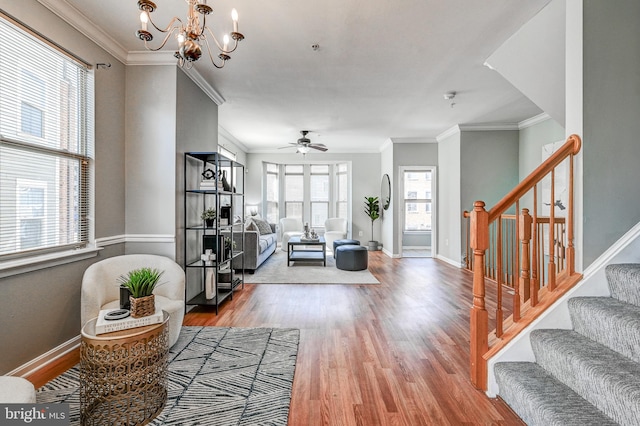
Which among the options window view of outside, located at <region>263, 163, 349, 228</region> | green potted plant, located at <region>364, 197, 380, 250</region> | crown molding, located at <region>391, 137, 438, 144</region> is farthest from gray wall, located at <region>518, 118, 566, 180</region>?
window view of outside, located at <region>263, 163, 349, 228</region>

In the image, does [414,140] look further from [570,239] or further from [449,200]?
[570,239]

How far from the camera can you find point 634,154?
188 cm

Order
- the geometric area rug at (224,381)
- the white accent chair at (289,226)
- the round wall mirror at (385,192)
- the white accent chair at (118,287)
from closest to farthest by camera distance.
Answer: the geometric area rug at (224,381), the white accent chair at (118,287), the round wall mirror at (385,192), the white accent chair at (289,226)

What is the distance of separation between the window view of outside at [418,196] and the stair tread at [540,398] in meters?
6.84

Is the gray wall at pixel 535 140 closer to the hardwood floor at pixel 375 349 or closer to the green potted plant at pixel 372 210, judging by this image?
the hardwood floor at pixel 375 349

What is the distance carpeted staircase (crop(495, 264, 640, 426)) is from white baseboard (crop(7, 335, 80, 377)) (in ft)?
10.2

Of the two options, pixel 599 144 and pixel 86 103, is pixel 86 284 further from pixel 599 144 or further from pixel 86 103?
pixel 599 144

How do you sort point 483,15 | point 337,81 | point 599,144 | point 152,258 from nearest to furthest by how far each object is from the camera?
point 599,144, point 483,15, point 152,258, point 337,81

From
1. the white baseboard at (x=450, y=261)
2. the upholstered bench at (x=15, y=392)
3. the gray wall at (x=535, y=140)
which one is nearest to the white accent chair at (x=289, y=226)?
the white baseboard at (x=450, y=261)

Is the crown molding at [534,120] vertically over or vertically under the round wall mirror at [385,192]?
over

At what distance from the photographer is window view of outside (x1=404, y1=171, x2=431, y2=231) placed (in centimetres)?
851

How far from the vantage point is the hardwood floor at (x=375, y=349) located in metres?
1.78

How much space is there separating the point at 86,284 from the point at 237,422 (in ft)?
4.98

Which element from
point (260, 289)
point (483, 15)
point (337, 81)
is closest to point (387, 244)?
point (260, 289)
